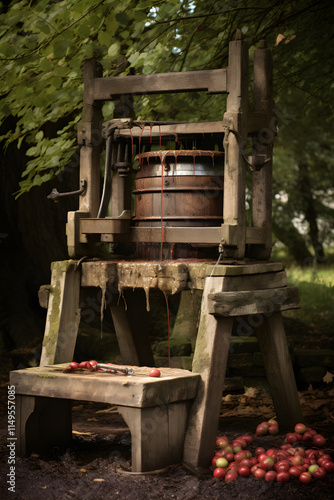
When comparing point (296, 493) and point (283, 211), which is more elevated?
point (283, 211)

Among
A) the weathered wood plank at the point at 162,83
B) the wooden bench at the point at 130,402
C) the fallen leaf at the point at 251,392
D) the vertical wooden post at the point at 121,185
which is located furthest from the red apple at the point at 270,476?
the fallen leaf at the point at 251,392

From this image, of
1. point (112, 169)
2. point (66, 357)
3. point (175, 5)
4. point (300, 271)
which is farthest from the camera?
point (300, 271)

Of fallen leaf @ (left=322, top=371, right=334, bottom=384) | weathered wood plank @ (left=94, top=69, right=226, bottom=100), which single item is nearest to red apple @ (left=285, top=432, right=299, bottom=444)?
fallen leaf @ (left=322, top=371, right=334, bottom=384)

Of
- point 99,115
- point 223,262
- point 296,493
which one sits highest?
point 99,115

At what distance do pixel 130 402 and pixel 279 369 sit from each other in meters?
1.41

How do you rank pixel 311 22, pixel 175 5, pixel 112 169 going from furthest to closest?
pixel 311 22
pixel 175 5
pixel 112 169

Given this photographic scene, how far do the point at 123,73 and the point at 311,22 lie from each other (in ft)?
7.52

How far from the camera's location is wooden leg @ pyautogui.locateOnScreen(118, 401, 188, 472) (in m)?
4.10

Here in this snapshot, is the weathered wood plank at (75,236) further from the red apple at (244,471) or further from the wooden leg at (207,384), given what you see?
the red apple at (244,471)

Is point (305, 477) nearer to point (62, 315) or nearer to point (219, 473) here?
point (219, 473)

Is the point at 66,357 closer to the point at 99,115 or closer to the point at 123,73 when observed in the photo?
the point at 99,115

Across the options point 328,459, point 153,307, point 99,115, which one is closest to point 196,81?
point 99,115

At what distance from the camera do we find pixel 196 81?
4.82 meters

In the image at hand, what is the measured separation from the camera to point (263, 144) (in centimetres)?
Result: 515
